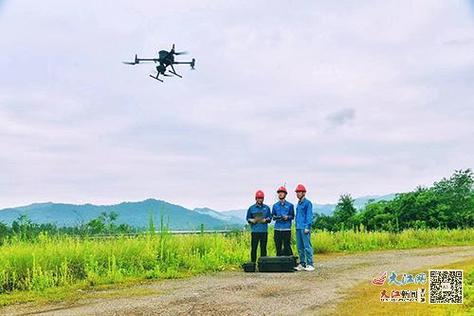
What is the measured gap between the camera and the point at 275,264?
13633 mm

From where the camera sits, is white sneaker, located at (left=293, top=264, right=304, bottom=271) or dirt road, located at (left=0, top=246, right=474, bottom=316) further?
white sneaker, located at (left=293, top=264, right=304, bottom=271)

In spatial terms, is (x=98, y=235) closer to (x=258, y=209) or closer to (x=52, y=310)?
(x=258, y=209)

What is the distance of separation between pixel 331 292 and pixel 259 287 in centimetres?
133

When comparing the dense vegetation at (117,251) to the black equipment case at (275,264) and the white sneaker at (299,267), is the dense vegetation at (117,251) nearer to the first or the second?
the black equipment case at (275,264)

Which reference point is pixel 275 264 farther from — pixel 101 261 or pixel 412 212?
pixel 412 212

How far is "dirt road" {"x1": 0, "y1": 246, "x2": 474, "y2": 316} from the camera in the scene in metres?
9.13
